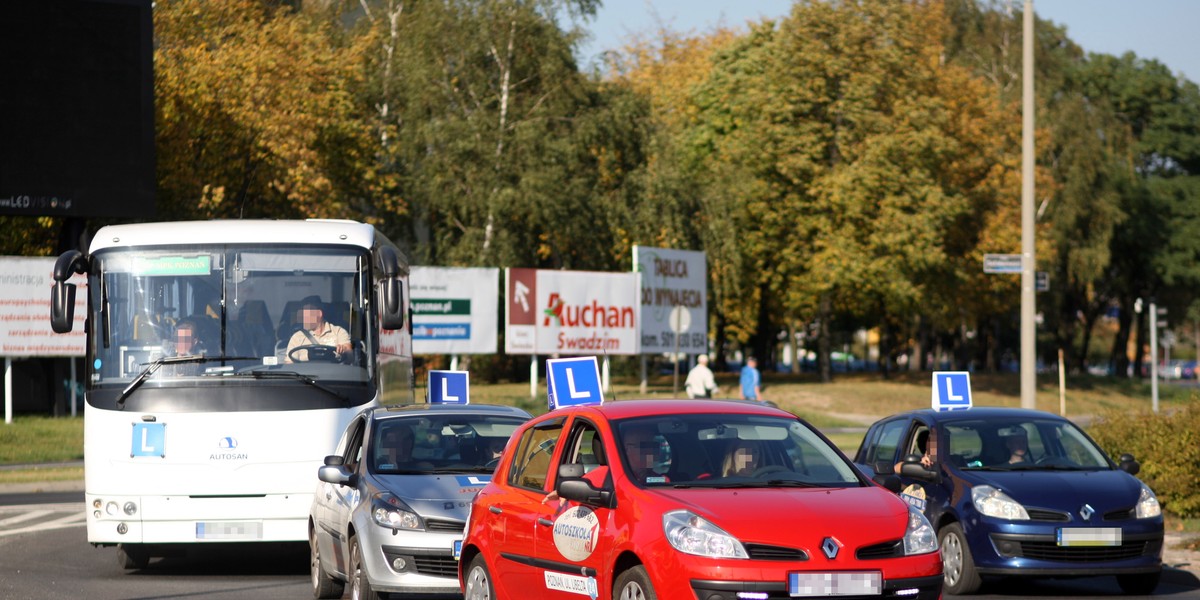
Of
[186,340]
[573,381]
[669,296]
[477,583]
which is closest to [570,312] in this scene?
[669,296]

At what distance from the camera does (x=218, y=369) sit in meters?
14.4

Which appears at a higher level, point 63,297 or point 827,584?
point 63,297

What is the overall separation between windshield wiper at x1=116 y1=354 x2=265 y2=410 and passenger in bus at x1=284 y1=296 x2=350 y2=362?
401 mm

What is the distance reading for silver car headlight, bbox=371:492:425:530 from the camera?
1100cm

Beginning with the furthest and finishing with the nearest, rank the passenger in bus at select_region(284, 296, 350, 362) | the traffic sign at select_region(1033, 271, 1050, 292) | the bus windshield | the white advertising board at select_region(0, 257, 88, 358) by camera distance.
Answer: the white advertising board at select_region(0, 257, 88, 358) < the traffic sign at select_region(1033, 271, 1050, 292) < the passenger in bus at select_region(284, 296, 350, 362) < the bus windshield

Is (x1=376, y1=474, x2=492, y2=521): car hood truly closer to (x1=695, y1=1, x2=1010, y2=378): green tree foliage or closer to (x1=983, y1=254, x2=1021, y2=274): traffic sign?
(x1=983, y1=254, x2=1021, y2=274): traffic sign

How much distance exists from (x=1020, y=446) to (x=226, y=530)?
6658 mm

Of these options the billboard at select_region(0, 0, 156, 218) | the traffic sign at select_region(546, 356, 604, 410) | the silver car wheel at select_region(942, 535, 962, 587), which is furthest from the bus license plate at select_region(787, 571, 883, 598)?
the billboard at select_region(0, 0, 156, 218)

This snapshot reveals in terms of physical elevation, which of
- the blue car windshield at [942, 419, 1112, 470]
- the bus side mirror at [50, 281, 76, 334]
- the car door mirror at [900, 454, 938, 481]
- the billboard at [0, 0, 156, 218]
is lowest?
the car door mirror at [900, 454, 938, 481]

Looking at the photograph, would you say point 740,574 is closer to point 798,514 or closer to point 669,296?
point 798,514

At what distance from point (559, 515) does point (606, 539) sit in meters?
0.60

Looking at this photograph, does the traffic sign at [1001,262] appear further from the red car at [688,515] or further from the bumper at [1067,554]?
the red car at [688,515]

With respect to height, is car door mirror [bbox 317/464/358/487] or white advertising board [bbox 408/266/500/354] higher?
white advertising board [bbox 408/266/500/354]

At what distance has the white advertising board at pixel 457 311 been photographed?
135 feet
